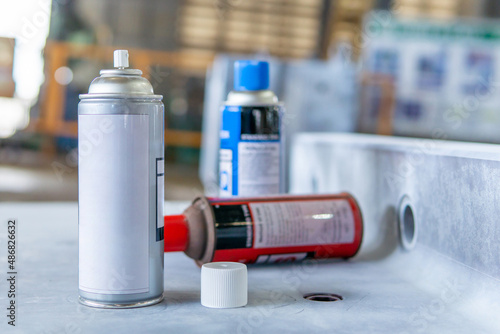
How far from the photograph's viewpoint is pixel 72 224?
1.28 meters

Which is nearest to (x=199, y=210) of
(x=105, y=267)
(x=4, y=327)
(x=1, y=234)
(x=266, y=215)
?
(x=266, y=215)

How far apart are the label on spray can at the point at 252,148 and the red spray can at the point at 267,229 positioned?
11cm

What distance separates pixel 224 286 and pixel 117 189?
168mm

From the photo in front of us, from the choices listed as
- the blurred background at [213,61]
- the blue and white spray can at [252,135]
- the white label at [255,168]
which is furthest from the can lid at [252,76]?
the blurred background at [213,61]

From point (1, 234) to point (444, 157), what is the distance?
0.84 metres

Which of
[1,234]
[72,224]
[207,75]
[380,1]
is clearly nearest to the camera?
[1,234]

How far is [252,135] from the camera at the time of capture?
1.02 m

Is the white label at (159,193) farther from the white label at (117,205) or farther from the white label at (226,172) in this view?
the white label at (226,172)

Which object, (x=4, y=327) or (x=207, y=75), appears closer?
(x=4, y=327)

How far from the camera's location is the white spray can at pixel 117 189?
661mm

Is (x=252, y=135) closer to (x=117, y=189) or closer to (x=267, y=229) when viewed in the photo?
(x=267, y=229)

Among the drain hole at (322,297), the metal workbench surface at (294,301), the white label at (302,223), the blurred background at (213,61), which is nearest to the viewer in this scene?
the metal workbench surface at (294,301)

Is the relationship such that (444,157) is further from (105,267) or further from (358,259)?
(105,267)

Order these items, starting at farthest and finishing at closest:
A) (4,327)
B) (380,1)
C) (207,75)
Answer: (380,1) < (207,75) < (4,327)
